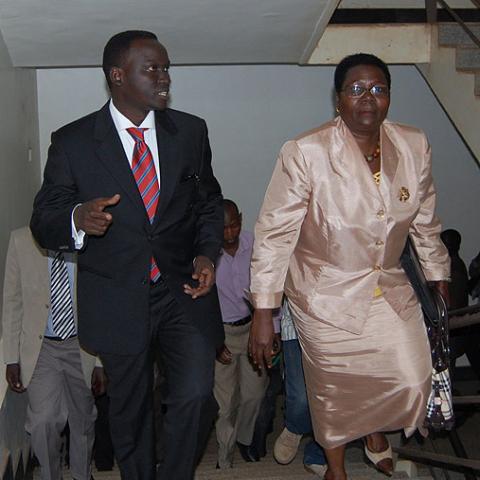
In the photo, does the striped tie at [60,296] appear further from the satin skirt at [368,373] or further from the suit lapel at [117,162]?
the satin skirt at [368,373]

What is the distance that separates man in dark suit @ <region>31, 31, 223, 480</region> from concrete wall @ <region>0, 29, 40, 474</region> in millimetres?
1593

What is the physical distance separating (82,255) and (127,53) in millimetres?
822

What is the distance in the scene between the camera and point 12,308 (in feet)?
16.5

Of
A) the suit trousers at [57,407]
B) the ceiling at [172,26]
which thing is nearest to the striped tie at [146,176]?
the suit trousers at [57,407]

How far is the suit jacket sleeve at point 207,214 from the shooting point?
3820 millimetres

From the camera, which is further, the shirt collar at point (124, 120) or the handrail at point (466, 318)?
the handrail at point (466, 318)

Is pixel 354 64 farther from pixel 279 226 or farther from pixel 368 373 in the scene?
pixel 368 373

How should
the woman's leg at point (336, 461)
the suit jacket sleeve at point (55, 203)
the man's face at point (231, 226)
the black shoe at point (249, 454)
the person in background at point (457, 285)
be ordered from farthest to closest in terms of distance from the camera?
the person in background at point (457, 285), the black shoe at point (249, 454), the man's face at point (231, 226), the woman's leg at point (336, 461), the suit jacket sleeve at point (55, 203)

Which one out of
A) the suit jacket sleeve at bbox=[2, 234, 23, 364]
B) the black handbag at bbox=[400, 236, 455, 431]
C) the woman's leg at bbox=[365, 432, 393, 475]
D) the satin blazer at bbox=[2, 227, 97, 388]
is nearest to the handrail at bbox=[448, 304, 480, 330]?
the black handbag at bbox=[400, 236, 455, 431]

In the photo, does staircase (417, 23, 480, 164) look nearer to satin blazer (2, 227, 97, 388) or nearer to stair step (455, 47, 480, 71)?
stair step (455, 47, 480, 71)

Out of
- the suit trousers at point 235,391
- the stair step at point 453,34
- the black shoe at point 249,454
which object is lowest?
the black shoe at point 249,454

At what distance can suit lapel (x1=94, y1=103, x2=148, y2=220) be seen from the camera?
3.61 meters

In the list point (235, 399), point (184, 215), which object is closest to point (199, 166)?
point (184, 215)

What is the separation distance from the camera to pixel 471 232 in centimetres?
919
